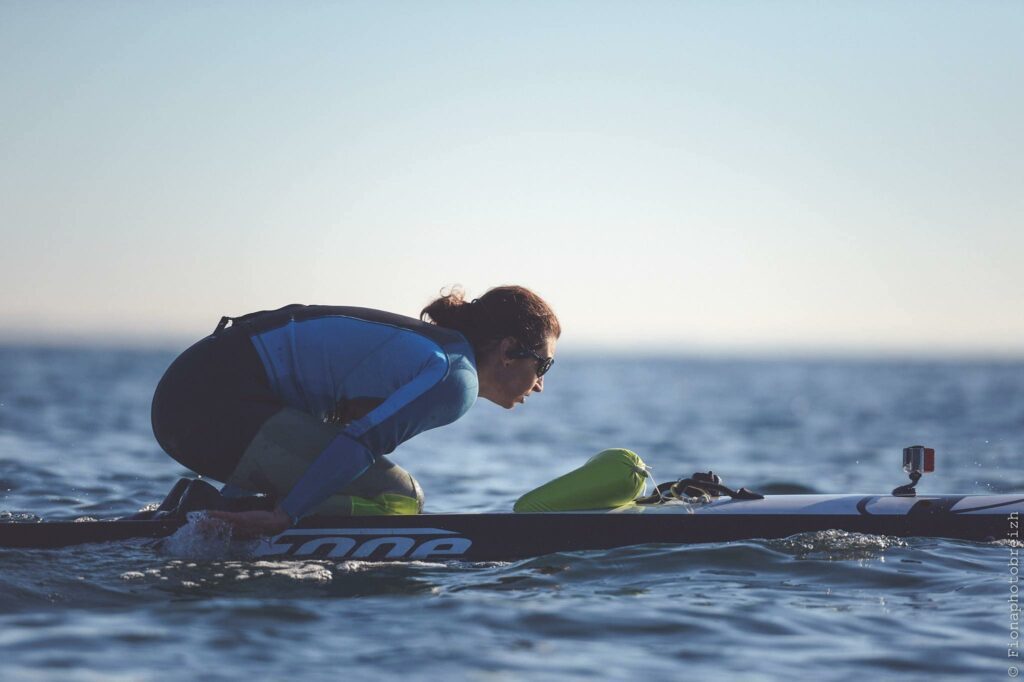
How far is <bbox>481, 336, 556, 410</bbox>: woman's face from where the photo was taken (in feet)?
18.8

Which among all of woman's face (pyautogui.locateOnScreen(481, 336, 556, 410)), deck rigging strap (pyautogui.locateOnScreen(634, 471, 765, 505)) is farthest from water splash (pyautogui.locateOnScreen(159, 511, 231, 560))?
deck rigging strap (pyautogui.locateOnScreen(634, 471, 765, 505))

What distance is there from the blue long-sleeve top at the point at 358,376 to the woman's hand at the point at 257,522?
0.20 ft

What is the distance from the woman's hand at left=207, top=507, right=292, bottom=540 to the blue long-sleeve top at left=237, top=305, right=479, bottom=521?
0.06 metres

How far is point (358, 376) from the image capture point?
216 inches

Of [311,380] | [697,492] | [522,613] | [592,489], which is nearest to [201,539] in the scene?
[311,380]

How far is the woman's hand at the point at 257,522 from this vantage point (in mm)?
5277

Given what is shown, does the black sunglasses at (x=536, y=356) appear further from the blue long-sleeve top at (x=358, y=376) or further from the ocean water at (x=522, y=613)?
Result: the ocean water at (x=522, y=613)

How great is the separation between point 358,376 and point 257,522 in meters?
0.83

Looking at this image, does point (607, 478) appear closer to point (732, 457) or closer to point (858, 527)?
point (858, 527)

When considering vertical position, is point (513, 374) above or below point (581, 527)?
above

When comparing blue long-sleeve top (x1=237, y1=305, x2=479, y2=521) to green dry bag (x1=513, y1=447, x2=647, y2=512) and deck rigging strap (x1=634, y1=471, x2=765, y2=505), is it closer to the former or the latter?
green dry bag (x1=513, y1=447, x2=647, y2=512)

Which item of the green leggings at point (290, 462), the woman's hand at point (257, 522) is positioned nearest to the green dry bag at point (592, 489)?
the green leggings at point (290, 462)

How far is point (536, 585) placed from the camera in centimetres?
536

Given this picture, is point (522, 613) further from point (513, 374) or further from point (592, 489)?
point (592, 489)
